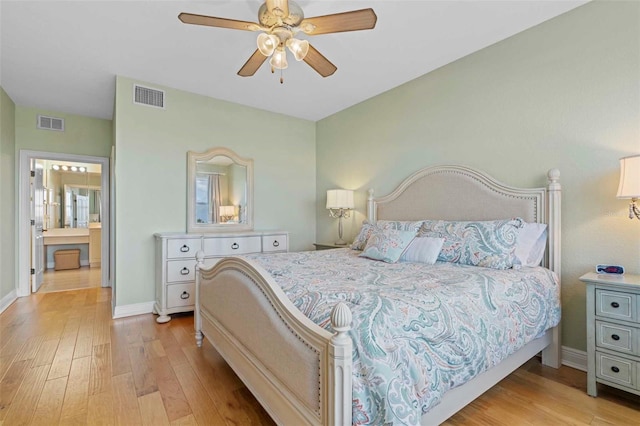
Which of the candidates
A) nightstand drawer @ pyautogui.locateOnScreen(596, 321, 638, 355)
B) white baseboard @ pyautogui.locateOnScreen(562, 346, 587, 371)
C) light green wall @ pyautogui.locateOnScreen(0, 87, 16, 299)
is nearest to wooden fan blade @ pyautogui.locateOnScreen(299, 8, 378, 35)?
nightstand drawer @ pyautogui.locateOnScreen(596, 321, 638, 355)

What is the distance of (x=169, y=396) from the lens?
1.94 meters

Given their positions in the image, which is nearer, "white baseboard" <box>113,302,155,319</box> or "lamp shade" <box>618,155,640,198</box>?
"lamp shade" <box>618,155,640,198</box>

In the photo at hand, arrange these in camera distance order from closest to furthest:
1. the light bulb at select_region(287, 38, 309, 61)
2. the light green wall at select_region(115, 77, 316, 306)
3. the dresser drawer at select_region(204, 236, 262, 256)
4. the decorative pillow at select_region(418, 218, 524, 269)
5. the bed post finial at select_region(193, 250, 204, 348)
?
1. the light bulb at select_region(287, 38, 309, 61)
2. the decorative pillow at select_region(418, 218, 524, 269)
3. the bed post finial at select_region(193, 250, 204, 348)
4. the light green wall at select_region(115, 77, 316, 306)
5. the dresser drawer at select_region(204, 236, 262, 256)

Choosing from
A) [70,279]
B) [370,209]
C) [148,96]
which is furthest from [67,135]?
[370,209]

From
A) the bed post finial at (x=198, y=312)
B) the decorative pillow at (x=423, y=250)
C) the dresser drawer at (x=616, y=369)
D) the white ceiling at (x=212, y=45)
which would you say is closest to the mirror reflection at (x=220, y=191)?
the white ceiling at (x=212, y=45)

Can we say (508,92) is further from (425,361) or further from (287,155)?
(287,155)

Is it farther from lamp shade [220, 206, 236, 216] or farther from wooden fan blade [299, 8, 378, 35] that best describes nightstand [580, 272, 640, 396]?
lamp shade [220, 206, 236, 216]

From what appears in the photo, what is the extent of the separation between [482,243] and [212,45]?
2.80 m

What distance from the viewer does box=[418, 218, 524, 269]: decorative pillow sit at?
2.23 m

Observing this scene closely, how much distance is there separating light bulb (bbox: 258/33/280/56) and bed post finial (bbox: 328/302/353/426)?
→ 167cm

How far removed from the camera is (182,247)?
11.3 ft

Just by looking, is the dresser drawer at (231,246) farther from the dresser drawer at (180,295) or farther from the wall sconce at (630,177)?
the wall sconce at (630,177)

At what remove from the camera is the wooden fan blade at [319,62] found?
7.27 feet

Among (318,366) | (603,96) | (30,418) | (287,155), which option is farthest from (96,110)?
(603,96)
